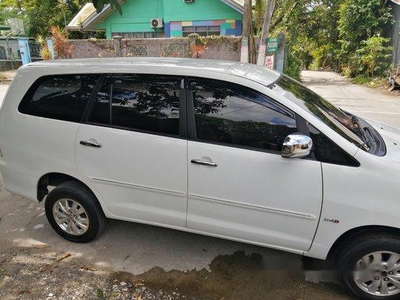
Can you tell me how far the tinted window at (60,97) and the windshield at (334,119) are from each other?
1.69 metres

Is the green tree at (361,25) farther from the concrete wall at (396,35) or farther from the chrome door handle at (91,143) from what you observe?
the chrome door handle at (91,143)

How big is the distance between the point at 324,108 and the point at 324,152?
70cm

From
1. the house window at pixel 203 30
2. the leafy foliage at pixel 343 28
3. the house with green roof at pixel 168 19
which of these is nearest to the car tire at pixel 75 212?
the leafy foliage at pixel 343 28

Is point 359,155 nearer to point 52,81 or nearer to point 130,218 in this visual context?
point 130,218

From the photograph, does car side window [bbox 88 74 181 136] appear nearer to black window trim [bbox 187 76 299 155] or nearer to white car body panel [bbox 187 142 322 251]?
black window trim [bbox 187 76 299 155]

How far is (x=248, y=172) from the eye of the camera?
2611 millimetres

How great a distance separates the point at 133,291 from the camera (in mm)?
2785

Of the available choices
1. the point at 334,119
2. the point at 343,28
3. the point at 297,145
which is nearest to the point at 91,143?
the point at 297,145

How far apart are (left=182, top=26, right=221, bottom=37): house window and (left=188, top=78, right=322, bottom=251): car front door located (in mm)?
16756

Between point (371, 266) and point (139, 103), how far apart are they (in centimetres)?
224

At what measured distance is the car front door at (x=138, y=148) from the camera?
2.84 m

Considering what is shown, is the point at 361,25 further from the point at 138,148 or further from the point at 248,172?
the point at 138,148

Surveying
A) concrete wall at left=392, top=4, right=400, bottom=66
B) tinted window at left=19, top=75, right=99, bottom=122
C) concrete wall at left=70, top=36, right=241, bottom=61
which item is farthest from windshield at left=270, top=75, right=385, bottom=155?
concrete wall at left=392, top=4, right=400, bottom=66

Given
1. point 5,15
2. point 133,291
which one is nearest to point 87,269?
point 133,291
